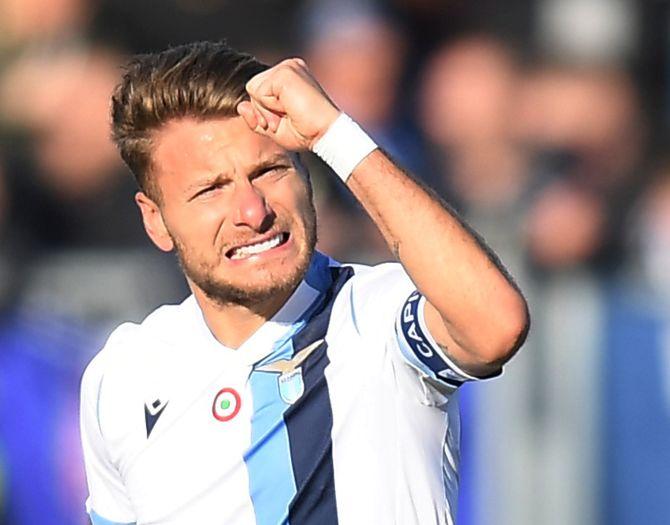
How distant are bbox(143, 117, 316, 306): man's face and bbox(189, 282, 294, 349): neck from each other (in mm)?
29

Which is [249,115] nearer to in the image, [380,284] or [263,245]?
[263,245]

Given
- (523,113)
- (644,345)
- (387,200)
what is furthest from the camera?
(523,113)

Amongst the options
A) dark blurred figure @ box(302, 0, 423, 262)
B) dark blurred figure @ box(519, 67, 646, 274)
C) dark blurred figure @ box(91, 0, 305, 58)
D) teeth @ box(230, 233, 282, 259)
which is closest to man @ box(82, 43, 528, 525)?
teeth @ box(230, 233, 282, 259)

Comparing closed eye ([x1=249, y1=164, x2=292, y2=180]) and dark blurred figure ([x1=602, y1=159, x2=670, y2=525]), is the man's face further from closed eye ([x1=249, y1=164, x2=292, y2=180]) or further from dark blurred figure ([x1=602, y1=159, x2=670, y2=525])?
dark blurred figure ([x1=602, y1=159, x2=670, y2=525])

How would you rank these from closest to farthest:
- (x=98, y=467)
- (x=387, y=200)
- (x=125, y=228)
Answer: (x=387, y=200) < (x=98, y=467) < (x=125, y=228)

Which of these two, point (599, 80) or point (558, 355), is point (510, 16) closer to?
point (599, 80)

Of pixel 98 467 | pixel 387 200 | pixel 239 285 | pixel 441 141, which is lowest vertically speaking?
pixel 441 141

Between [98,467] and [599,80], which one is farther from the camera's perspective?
[599,80]

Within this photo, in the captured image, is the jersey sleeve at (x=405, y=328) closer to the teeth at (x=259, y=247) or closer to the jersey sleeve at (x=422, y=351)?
the jersey sleeve at (x=422, y=351)

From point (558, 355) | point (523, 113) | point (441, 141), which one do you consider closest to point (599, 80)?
point (523, 113)

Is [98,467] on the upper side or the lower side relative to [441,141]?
upper

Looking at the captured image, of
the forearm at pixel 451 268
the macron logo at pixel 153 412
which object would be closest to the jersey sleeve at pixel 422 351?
the forearm at pixel 451 268

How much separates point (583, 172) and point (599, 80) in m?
0.65

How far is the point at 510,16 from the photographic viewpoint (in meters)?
7.43
